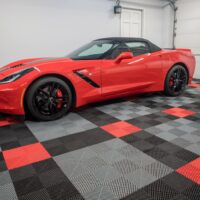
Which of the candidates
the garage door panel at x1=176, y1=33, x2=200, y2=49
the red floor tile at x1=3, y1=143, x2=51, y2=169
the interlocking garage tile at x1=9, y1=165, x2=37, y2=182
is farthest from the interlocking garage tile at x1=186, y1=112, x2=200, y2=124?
the garage door panel at x1=176, y1=33, x2=200, y2=49

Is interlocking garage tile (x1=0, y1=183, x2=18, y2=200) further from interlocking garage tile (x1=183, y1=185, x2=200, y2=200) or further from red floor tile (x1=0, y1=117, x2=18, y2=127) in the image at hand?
red floor tile (x1=0, y1=117, x2=18, y2=127)

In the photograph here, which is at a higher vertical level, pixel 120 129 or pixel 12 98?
pixel 12 98

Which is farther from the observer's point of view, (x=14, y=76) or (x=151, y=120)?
(x=151, y=120)

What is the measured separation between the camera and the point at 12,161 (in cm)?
171

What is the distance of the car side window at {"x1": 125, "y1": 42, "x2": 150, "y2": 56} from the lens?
3322mm

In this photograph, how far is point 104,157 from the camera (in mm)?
1757

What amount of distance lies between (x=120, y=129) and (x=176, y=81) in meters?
2.08

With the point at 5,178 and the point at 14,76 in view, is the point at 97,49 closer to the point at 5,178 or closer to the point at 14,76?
the point at 14,76

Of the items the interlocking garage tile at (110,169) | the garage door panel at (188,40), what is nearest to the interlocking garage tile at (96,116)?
the interlocking garage tile at (110,169)

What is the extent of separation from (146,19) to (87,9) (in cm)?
231

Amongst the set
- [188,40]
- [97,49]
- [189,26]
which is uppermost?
[189,26]

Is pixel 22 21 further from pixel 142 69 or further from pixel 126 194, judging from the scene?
pixel 126 194

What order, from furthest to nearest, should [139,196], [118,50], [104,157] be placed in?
[118,50], [104,157], [139,196]

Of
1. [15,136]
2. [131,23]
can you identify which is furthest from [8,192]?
[131,23]
